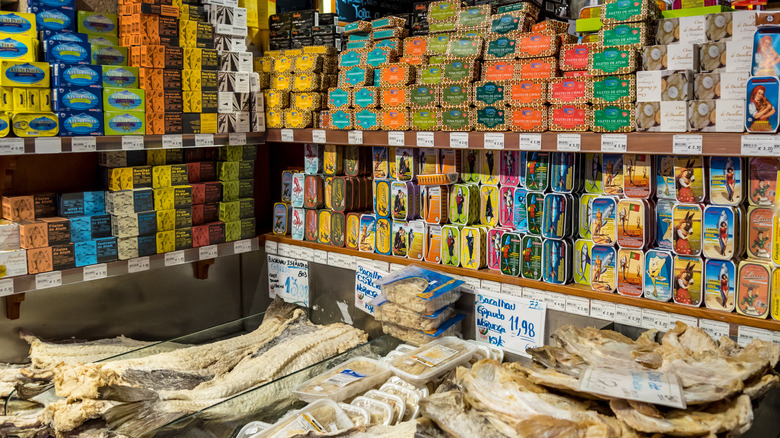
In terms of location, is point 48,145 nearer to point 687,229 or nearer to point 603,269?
point 603,269

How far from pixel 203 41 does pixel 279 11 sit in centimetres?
103

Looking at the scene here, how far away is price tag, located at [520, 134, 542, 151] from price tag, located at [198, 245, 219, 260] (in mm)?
2159

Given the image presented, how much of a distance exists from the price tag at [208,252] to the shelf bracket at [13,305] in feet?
3.39

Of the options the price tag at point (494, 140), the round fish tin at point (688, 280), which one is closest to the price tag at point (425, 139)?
the price tag at point (494, 140)

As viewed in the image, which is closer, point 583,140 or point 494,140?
point 583,140

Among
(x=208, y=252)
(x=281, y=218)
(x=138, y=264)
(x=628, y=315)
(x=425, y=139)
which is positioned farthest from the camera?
(x=281, y=218)

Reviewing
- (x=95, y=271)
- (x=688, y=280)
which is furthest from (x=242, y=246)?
(x=688, y=280)

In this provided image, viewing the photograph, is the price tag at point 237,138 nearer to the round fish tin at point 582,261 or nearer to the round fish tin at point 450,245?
the round fish tin at point 450,245

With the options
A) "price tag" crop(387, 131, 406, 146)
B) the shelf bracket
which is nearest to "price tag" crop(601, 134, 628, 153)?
"price tag" crop(387, 131, 406, 146)

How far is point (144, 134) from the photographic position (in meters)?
3.77

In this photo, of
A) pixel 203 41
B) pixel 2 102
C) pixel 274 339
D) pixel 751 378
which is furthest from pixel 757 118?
pixel 2 102

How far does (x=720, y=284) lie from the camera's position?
2791 mm

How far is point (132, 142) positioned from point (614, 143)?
255 centimetres

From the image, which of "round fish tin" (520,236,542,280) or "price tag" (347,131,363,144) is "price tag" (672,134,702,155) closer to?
"round fish tin" (520,236,542,280)
